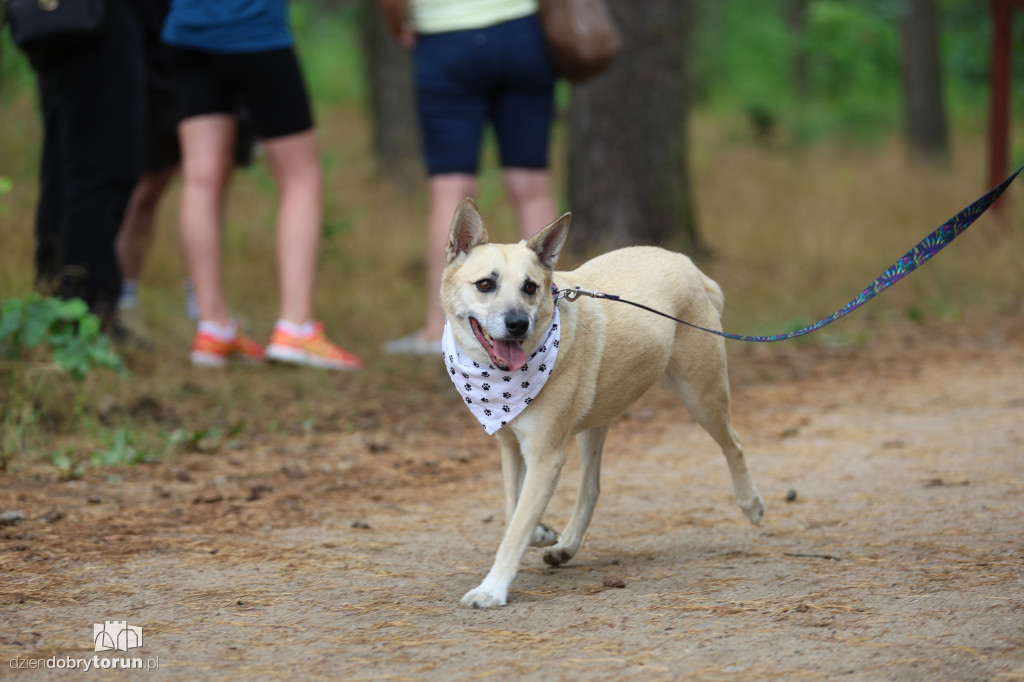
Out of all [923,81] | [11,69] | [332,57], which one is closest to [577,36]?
[11,69]

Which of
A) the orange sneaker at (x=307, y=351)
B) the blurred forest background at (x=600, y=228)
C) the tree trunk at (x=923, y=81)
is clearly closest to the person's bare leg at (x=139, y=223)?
the blurred forest background at (x=600, y=228)

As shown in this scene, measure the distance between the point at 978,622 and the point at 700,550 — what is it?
1042 millimetres

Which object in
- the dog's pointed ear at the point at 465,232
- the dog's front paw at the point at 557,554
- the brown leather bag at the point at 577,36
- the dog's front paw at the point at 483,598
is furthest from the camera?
the brown leather bag at the point at 577,36

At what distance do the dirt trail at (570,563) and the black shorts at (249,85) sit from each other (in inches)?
72.6

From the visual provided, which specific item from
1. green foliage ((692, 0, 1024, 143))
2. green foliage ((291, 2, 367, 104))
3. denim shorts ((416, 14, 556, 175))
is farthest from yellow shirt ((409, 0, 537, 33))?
green foliage ((291, 2, 367, 104))

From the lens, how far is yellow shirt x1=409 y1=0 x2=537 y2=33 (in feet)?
19.4

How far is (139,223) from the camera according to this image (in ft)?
22.3

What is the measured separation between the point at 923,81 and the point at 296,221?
48.4 feet

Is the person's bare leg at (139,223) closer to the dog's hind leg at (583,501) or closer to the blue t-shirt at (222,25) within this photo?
the blue t-shirt at (222,25)

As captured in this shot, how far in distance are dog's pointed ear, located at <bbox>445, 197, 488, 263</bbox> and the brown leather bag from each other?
107 inches

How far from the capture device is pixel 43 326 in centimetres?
490

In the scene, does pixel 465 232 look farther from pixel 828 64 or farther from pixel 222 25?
pixel 828 64

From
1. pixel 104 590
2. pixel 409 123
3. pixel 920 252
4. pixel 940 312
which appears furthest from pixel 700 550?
pixel 409 123

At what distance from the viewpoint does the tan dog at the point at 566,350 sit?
3289 mm
